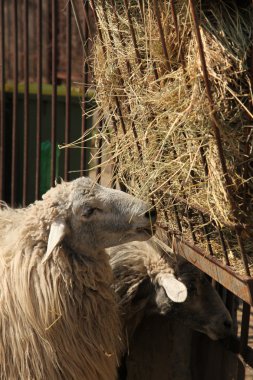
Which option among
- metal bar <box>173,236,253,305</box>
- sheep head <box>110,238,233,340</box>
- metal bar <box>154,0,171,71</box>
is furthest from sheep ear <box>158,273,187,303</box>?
metal bar <box>154,0,171,71</box>

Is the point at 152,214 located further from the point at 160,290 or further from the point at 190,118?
the point at 190,118

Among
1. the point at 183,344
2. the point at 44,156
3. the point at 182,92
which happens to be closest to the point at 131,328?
the point at 183,344

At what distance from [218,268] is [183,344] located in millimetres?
1468

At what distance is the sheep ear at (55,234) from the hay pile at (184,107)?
0.40 m

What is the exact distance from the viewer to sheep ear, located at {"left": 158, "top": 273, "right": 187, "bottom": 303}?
13.3 feet

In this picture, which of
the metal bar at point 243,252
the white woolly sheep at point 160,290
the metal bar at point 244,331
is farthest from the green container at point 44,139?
the metal bar at point 243,252

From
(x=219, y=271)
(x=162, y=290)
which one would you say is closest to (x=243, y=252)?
(x=219, y=271)

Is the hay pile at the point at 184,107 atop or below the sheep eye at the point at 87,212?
atop

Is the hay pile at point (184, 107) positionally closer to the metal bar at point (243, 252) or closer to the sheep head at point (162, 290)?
the metal bar at point (243, 252)

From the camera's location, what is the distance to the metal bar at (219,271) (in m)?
3.15

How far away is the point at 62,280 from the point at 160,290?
67 centimetres

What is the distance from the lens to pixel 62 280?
156 inches

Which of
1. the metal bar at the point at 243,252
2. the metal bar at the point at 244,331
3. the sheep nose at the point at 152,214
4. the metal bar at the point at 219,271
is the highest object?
the sheep nose at the point at 152,214

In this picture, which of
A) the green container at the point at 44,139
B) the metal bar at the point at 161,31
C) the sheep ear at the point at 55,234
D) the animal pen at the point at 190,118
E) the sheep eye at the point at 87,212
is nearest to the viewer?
the animal pen at the point at 190,118
